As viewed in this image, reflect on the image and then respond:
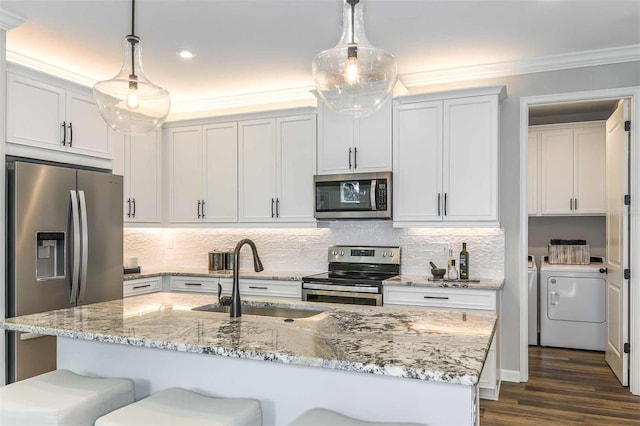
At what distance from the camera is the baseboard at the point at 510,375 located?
4008 millimetres

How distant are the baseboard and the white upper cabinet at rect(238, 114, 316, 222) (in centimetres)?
216

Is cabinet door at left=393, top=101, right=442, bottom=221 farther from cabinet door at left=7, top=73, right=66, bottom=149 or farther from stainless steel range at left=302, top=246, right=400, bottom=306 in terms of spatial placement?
cabinet door at left=7, top=73, right=66, bottom=149

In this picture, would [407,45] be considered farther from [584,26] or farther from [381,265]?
[381,265]

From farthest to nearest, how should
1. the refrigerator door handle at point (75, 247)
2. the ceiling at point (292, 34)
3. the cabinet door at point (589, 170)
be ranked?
the cabinet door at point (589, 170) < the refrigerator door handle at point (75, 247) < the ceiling at point (292, 34)

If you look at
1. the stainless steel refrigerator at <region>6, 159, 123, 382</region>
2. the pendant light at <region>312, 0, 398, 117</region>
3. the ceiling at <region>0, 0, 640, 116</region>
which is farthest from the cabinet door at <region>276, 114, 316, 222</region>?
the pendant light at <region>312, 0, 398, 117</region>

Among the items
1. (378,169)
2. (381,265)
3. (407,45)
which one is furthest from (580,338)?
(407,45)

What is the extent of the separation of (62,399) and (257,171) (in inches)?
123

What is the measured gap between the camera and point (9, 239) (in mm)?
3188

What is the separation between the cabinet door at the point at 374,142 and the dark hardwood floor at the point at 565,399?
2.08 meters

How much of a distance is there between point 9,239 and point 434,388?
299 centimetres

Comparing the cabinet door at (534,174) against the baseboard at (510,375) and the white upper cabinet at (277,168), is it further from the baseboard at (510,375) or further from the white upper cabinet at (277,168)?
the white upper cabinet at (277,168)

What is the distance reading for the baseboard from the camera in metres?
4.01

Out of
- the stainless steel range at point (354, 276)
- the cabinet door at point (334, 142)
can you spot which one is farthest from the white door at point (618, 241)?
the cabinet door at point (334, 142)

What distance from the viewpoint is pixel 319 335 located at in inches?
71.2
